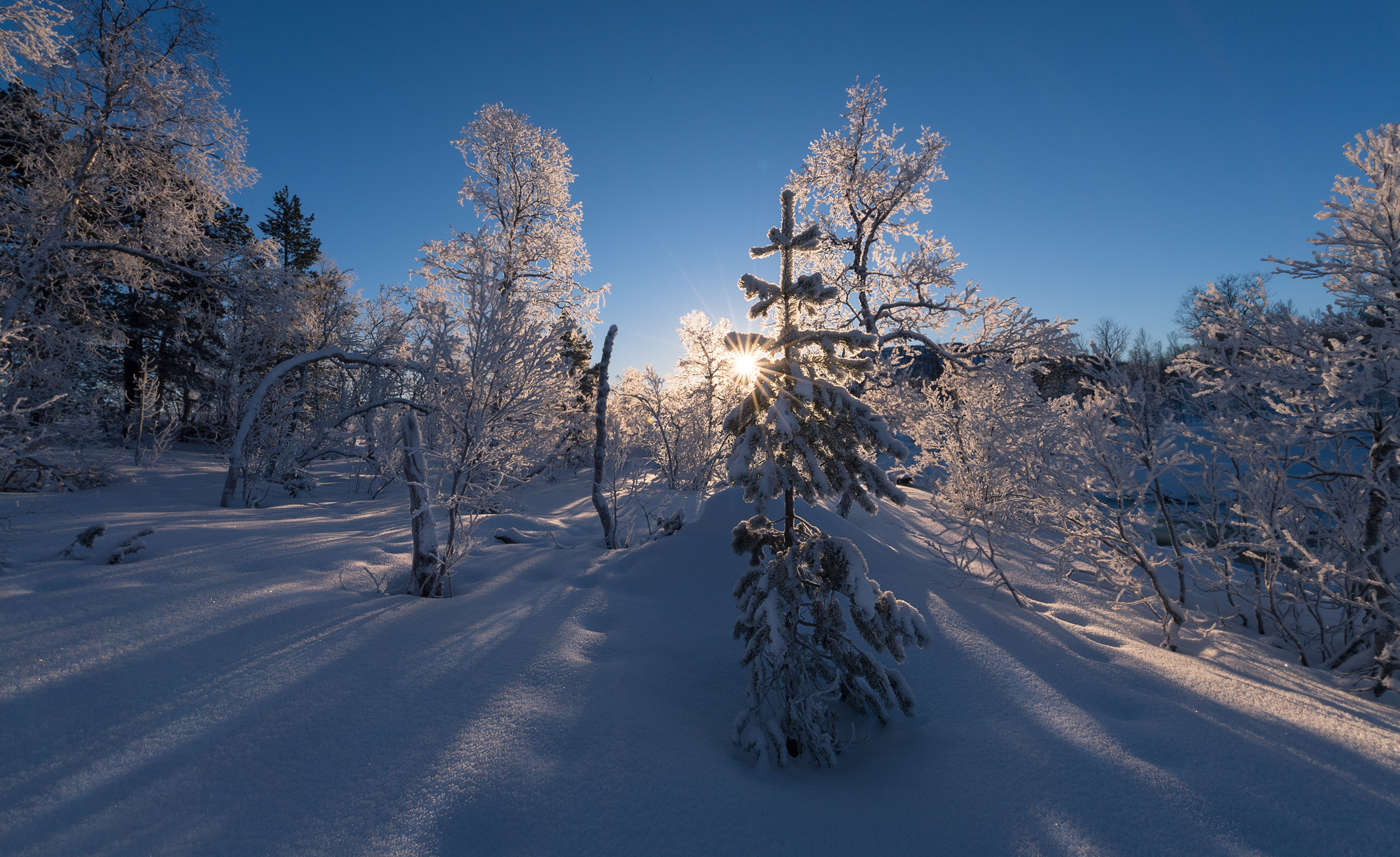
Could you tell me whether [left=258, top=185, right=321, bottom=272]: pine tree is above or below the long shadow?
above

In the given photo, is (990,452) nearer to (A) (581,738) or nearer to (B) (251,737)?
(A) (581,738)

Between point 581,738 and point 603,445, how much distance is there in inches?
227

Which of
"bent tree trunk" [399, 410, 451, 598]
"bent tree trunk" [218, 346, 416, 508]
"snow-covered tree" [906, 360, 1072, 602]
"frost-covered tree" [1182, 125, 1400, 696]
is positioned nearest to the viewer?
"frost-covered tree" [1182, 125, 1400, 696]

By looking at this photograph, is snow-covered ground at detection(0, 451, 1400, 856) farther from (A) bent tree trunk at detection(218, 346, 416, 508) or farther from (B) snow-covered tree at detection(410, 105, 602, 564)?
(A) bent tree trunk at detection(218, 346, 416, 508)

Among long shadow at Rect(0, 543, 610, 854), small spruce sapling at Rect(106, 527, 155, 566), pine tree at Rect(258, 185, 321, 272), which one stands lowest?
long shadow at Rect(0, 543, 610, 854)

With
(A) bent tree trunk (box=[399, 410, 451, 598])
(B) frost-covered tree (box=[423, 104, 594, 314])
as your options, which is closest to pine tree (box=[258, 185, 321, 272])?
(B) frost-covered tree (box=[423, 104, 594, 314])

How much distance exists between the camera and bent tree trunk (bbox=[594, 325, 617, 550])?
782 centimetres

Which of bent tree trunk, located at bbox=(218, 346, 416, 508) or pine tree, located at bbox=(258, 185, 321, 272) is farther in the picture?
pine tree, located at bbox=(258, 185, 321, 272)

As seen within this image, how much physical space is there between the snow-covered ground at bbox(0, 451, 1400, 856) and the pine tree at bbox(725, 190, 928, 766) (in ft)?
0.81

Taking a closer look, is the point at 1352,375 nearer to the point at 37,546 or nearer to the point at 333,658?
the point at 333,658

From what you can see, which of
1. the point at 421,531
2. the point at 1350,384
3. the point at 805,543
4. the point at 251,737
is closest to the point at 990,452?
the point at 1350,384

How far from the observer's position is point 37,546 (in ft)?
16.3

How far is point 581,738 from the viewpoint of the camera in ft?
8.34

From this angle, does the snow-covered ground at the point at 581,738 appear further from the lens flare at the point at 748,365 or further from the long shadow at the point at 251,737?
the lens flare at the point at 748,365
